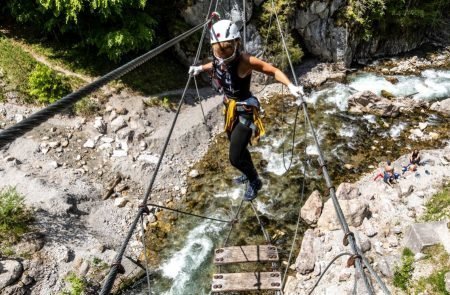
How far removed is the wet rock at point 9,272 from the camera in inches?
278

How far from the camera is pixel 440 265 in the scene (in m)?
7.37

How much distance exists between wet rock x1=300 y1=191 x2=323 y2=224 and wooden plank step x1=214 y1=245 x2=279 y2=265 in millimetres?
3953

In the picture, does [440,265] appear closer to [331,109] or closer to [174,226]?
[174,226]

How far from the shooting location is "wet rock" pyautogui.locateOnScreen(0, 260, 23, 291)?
23.1 feet

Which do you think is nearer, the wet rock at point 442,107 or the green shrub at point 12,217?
the green shrub at point 12,217

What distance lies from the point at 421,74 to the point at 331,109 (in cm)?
544

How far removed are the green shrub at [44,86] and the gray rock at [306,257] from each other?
8.74m

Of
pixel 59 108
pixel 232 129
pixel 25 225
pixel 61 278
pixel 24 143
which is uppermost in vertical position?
pixel 59 108

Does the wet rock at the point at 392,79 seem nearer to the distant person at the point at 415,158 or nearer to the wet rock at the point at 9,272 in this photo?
the distant person at the point at 415,158

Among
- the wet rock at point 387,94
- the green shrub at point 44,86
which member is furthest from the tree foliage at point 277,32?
the green shrub at point 44,86

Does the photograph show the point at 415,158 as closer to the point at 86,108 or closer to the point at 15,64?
the point at 86,108

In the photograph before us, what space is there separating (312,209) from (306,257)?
1.62m

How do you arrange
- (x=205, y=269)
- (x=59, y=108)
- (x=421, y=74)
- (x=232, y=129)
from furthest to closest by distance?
(x=421, y=74) < (x=205, y=269) < (x=232, y=129) < (x=59, y=108)

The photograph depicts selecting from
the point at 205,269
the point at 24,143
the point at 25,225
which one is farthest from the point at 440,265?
the point at 24,143
